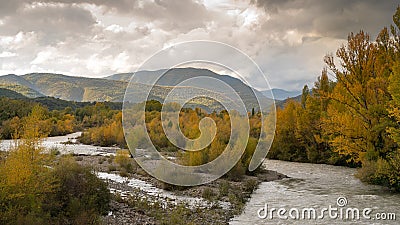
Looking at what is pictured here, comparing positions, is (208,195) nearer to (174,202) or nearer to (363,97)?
(174,202)

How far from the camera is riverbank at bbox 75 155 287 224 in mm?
14477

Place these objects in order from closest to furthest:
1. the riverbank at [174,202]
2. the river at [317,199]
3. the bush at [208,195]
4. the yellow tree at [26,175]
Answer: the yellow tree at [26,175] → the riverbank at [174,202] → the river at [317,199] → the bush at [208,195]

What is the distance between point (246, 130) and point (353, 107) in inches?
319

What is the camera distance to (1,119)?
73875 mm

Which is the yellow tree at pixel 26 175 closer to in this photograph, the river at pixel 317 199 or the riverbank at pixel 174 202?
the river at pixel 317 199

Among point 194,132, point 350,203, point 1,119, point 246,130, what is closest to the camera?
point 350,203

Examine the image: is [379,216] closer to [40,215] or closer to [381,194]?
[381,194]

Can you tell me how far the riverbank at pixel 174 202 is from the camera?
14477 mm

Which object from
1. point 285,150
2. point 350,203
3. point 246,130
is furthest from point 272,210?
point 285,150

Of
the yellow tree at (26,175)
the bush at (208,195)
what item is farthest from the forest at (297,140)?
the bush at (208,195)

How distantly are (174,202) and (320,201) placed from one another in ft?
24.2

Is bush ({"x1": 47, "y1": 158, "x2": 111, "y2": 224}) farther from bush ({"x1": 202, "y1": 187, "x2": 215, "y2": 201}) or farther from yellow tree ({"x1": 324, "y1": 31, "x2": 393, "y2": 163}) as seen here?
yellow tree ({"x1": 324, "y1": 31, "x2": 393, "y2": 163})

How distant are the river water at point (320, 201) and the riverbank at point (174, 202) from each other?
79 cm

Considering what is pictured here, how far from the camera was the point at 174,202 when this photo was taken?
18016 mm
